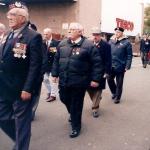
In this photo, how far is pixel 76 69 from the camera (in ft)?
22.5

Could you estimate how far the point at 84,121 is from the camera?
313 inches

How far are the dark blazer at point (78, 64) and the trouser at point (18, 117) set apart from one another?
1.54 meters

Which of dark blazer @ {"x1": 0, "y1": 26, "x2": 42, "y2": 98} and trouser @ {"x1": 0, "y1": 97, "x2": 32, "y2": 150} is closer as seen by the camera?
dark blazer @ {"x1": 0, "y1": 26, "x2": 42, "y2": 98}

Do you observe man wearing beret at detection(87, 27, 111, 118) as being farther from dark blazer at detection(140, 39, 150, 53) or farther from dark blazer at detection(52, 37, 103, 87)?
dark blazer at detection(140, 39, 150, 53)

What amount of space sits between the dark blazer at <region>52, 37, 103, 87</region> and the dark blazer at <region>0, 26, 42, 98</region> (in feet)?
5.03

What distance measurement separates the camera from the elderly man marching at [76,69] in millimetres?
6871

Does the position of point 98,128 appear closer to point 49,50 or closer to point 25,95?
point 25,95

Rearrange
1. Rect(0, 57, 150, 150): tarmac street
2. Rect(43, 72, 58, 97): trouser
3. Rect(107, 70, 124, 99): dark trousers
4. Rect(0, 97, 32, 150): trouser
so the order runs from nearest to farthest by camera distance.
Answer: Rect(0, 97, 32, 150): trouser < Rect(0, 57, 150, 150): tarmac street < Rect(43, 72, 58, 97): trouser < Rect(107, 70, 124, 99): dark trousers

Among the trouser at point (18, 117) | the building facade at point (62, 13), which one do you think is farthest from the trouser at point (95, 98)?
the building facade at point (62, 13)

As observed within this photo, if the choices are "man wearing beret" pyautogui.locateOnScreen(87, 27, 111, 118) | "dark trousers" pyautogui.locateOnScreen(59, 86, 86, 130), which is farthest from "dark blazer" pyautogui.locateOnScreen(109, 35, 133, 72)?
"dark trousers" pyautogui.locateOnScreen(59, 86, 86, 130)

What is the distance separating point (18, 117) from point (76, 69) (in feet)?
5.86

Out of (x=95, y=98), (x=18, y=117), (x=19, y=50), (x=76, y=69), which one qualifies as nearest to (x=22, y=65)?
(x=19, y=50)

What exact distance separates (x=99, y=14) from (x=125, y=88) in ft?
66.0

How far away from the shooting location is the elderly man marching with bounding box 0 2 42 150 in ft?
17.2
